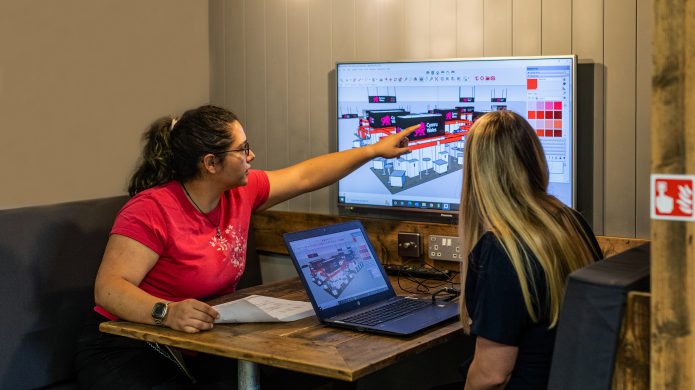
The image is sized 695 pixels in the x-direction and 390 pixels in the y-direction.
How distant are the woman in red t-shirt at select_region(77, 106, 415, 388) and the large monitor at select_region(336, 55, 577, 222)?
22.8 inches

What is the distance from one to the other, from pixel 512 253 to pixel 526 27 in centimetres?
131

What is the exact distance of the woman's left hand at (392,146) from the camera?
3.24 metres

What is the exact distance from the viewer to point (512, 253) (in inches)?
80.7

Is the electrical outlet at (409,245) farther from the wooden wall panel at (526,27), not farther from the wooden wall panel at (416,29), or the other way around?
the wooden wall panel at (526,27)

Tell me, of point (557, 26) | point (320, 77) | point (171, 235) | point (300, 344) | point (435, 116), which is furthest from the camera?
point (320, 77)

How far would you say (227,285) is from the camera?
3.00 metres

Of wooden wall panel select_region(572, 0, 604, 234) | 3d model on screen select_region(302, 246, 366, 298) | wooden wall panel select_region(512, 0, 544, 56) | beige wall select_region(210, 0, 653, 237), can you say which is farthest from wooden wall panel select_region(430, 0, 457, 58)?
3d model on screen select_region(302, 246, 366, 298)

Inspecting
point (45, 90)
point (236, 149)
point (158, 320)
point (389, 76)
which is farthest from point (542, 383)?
point (45, 90)

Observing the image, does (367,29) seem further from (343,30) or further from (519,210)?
(519,210)

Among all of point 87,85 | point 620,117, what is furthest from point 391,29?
point 87,85

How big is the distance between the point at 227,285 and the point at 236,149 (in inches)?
17.9

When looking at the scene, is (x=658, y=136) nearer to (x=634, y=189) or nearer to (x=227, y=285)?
(x=634, y=189)

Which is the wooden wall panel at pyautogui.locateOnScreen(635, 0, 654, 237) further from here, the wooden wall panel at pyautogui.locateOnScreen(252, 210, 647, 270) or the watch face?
the watch face

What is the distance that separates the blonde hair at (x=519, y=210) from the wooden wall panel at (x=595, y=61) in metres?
0.80
